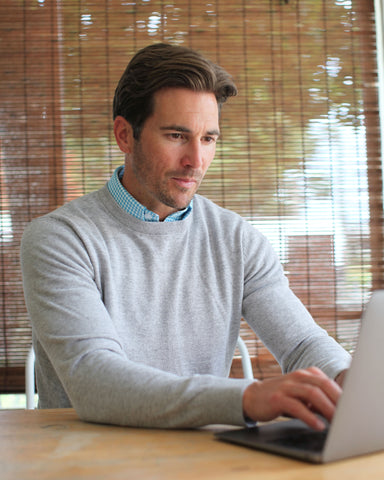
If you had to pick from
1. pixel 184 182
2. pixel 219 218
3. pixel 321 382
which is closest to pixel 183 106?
pixel 184 182

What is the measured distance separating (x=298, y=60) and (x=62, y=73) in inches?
45.0

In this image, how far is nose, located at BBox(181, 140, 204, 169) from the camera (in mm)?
1515

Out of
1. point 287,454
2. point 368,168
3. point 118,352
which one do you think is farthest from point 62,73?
point 287,454

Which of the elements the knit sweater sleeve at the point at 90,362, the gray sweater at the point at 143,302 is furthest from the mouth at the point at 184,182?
the knit sweater sleeve at the point at 90,362

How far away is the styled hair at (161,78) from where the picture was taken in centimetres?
151

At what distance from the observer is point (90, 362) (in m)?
1.04

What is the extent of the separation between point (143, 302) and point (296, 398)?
672mm

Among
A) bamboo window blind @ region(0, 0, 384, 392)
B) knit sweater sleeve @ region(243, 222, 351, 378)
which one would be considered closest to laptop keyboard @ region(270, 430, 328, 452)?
knit sweater sleeve @ region(243, 222, 351, 378)

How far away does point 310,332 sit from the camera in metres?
1.39

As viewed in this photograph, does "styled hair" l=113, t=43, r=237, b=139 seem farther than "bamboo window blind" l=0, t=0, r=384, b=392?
No

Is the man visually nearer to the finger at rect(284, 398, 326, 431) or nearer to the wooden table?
the wooden table

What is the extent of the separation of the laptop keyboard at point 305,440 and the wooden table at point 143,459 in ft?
0.10

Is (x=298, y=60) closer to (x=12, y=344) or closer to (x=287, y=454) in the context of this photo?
(x=12, y=344)

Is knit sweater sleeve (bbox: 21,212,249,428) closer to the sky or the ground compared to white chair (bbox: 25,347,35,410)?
closer to the sky
